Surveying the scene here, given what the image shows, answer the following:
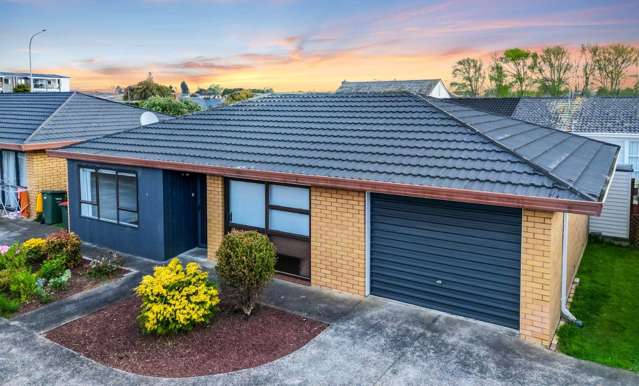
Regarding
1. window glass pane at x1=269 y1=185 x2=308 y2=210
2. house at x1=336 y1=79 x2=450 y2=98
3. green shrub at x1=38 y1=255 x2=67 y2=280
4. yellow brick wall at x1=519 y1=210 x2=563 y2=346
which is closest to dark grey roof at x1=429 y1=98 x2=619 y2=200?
yellow brick wall at x1=519 y1=210 x2=563 y2=346

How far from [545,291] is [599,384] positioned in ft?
4.73

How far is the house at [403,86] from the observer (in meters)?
43.4

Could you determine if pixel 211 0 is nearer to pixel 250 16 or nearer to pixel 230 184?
pixel 250 16

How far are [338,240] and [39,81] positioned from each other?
334ft

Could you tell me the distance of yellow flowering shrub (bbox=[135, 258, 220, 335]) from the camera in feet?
24.1

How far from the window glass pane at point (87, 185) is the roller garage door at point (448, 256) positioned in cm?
751

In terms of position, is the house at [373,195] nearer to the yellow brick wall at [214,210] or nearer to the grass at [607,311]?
the yellow brick wall at [214,210]

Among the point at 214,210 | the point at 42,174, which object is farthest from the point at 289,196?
the point at 42,174

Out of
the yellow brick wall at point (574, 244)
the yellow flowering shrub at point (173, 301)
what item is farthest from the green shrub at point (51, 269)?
the yellow brick wall at point (574, 244)

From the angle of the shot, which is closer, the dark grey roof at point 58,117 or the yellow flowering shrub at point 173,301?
the yellow flowering shrub at point 173,301

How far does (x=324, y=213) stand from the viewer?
9258 millimetres

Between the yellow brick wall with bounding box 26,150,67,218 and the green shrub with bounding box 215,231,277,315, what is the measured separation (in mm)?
10548

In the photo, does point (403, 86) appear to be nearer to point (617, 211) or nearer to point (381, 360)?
point (617, 211)

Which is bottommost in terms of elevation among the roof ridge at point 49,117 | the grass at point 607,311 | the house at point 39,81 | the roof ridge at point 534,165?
the grass at point 607,311
